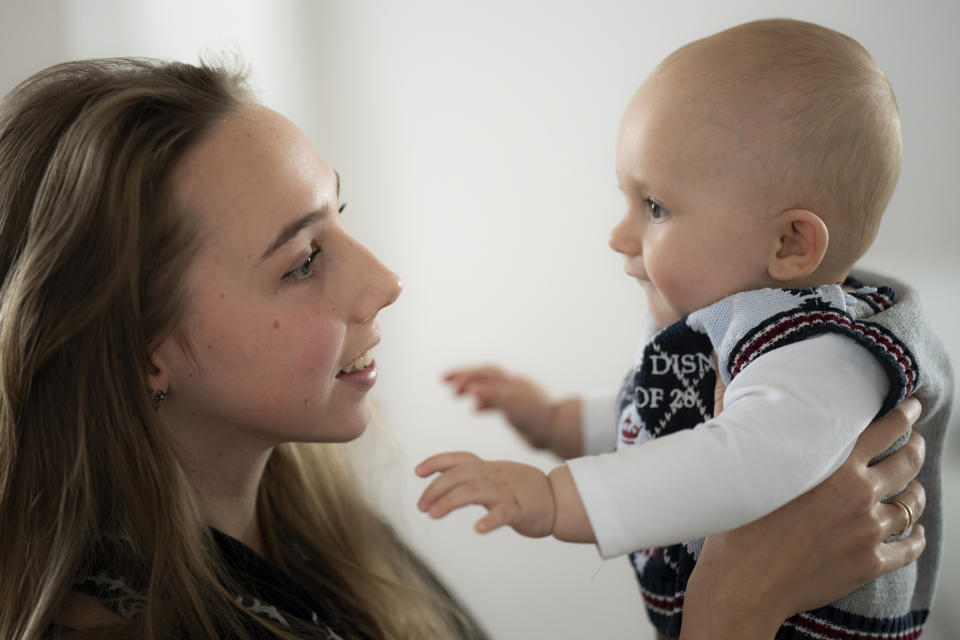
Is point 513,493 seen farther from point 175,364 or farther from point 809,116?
point 809,116

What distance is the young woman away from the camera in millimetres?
995

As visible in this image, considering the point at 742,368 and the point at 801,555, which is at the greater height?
the point at 742,368

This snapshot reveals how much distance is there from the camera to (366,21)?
8.19ft

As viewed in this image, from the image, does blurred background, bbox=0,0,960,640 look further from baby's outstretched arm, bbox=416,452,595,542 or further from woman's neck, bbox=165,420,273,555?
baby's outstretched arm, bbox=416,452,595,542

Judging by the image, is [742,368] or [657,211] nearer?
[742,368]

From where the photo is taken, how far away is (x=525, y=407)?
1.49 m

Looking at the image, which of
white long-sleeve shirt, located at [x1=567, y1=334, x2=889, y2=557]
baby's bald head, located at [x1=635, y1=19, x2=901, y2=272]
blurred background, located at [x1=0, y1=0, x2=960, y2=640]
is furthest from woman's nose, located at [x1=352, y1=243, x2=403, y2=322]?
blurred background, located at [x1=0, y1=0, x2=960, y2=640]

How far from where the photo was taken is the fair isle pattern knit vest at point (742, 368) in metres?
1.02

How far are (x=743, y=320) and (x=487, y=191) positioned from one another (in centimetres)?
151

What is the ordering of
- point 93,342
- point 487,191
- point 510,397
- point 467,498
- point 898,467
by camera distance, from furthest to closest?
point 487,191, point 510,397, point 898,467, point 93,342, point 467,498

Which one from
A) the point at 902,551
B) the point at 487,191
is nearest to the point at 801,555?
the point at 902,551

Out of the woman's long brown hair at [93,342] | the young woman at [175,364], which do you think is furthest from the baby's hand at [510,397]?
the woman's long brown hair at [93,342]

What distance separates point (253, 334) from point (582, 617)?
1667 mm

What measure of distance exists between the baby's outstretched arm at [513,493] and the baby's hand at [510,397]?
54cm
